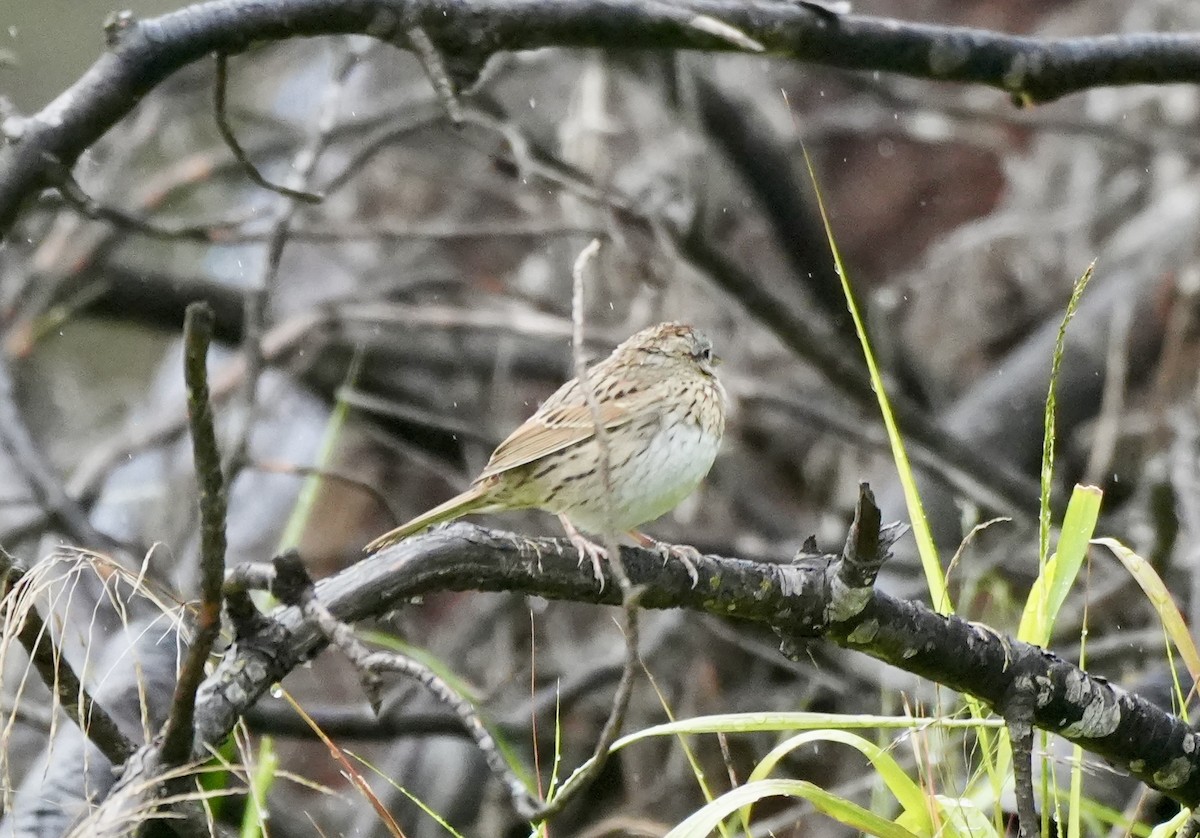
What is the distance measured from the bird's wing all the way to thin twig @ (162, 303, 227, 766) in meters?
1.66

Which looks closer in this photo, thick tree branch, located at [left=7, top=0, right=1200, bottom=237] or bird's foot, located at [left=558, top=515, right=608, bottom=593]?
bird's foot, located at [left=558, top=515, right=608, bottom=593]

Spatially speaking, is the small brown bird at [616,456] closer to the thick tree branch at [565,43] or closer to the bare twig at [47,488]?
the thick tree branch at [565,43]

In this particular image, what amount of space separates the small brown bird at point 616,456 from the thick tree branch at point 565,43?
2.58 ft

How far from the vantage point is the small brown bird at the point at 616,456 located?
3.14m

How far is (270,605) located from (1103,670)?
251 centimetres

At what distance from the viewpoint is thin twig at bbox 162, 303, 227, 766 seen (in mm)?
1258

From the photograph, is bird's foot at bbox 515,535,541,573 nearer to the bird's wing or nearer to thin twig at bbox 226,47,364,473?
the bird's wing

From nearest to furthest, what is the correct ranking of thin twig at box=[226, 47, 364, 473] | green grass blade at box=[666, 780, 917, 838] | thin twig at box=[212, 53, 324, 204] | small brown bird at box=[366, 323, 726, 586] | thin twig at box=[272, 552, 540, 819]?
thin twig at box=[272, 552, 540, 819] → green grass blade at box=[666, 780, 917, 838] → thin twig at box=[212, 53, 324, 204] → small brown bird at box=[366, 323, 726, 586] → thin twig at box=[226, 47, 364, 473]

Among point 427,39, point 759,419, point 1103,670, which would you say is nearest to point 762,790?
point 427,39

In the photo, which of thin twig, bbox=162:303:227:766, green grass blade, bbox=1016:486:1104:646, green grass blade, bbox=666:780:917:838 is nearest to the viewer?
thin twig, bbox=162:303:227:766

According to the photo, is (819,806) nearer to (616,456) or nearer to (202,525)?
(202,525)

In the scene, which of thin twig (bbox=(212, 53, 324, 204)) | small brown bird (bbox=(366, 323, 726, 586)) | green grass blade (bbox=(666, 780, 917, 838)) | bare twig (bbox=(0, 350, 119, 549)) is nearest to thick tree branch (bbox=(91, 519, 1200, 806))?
green grass blade (bbox=(666, 780, 917, 838))

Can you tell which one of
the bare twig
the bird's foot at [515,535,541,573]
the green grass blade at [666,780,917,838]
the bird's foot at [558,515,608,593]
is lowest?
the bare twig

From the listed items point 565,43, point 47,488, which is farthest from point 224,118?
point 47,488
